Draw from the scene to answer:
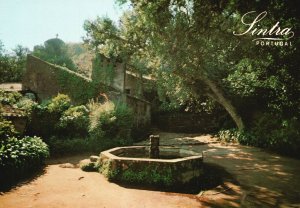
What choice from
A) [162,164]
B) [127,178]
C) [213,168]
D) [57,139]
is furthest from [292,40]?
[57,139]

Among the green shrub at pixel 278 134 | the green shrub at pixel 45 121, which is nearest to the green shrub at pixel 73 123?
the green shrub at pixel 45 121

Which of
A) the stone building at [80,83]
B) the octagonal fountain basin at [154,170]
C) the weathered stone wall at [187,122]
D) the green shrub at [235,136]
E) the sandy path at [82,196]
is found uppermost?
the stone building at [80,83]

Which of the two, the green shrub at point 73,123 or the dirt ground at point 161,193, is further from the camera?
the green shrub at point 73,123

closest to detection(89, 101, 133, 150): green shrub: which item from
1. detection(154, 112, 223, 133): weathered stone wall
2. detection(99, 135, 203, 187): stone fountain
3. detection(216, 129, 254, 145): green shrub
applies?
detection(99, 135, 203, 187): stone fountain

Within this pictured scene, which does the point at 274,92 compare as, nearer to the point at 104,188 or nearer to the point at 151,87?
the point at 104,188

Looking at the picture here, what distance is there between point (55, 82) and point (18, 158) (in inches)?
550

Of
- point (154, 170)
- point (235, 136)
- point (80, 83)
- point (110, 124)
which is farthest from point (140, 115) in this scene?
point (154, 170)

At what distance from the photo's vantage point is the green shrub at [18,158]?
970cm

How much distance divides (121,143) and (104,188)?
26.2 ft

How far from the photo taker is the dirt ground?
7816 mm

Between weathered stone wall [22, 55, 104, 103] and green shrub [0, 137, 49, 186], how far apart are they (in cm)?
1010

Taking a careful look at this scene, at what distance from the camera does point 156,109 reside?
27.3 metres

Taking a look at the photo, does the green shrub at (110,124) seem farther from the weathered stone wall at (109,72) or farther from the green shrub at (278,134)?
the green shrub at (278,134)

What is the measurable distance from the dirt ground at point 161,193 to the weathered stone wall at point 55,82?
1038 cm
